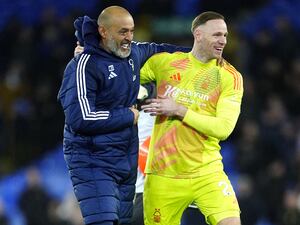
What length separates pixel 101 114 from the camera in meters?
7.32

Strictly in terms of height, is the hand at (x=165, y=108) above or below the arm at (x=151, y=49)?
below

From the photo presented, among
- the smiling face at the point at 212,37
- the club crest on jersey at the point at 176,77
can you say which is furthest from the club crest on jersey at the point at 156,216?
the smiling face at the point at 212,37

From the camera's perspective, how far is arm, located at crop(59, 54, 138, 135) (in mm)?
7270

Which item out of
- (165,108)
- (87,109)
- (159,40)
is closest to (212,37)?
(165,108)

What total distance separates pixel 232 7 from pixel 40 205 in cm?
512

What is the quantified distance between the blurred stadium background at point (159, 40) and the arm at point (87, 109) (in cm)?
508

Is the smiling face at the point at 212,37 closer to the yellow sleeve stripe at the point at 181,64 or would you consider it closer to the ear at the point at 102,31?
the yellow sleeve stripe at the point at 181,64

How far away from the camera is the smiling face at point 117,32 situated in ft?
24.4

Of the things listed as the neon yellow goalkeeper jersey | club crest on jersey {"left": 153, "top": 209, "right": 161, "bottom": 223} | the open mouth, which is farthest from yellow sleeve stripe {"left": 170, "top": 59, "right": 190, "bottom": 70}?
club crest on jersey {"left": 153, "top": 209, "right": 161, "bottom": 223}

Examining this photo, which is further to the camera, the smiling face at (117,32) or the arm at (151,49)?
the arm at (151,49)

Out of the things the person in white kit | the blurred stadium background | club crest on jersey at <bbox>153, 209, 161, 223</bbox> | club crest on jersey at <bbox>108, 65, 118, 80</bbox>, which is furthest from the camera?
the blurred stadium background

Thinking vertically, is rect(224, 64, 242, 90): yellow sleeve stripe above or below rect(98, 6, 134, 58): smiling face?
below

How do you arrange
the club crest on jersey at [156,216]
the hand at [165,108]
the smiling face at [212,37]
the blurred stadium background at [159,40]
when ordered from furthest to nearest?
the blurred stadium background at [159,40] < the club crest on jersey at [156,216] < the smiling face at [212,37] < the hand at [165,108]

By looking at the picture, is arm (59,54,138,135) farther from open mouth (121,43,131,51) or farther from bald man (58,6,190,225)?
open mouth (121,43,131,51)
